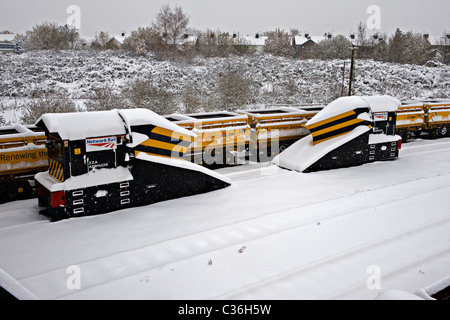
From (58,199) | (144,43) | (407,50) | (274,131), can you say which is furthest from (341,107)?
(407,50)

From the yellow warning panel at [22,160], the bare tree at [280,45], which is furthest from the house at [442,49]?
the yellow warning panel at [22,160]

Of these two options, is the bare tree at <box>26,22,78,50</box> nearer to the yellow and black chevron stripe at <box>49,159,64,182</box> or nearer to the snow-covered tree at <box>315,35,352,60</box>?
the snow-covered tree at <box>315,35,352,60</box>

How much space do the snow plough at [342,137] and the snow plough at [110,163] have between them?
12.3 ft

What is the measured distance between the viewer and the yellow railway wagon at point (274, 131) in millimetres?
12391

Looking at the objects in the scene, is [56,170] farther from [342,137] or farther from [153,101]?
[153,101]

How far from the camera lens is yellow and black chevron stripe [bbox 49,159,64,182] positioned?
775 centimetres

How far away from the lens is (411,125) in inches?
626

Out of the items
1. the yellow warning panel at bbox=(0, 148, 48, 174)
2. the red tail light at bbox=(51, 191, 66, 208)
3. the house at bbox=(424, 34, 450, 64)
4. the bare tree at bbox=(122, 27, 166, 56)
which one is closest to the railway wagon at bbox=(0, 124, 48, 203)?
the yellow warning panel at bbox=(0, 148, 48, 174)

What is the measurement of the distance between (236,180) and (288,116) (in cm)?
352

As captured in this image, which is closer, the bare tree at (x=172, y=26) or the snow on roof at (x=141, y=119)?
the snow on roof at (x=141, y=119)

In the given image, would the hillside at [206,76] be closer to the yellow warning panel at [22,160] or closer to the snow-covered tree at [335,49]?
the snow-covered tree at [335,49]

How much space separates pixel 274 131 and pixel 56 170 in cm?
678

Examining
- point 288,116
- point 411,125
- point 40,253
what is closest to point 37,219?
point 40,253

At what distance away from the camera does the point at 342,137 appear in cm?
1156
